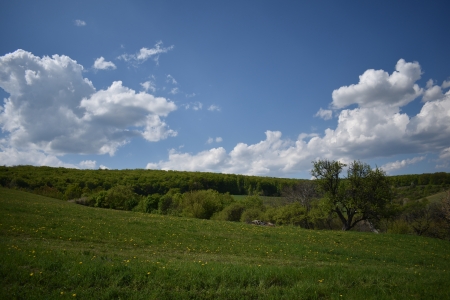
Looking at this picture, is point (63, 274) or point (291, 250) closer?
point (63, 274)

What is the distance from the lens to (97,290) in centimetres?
759

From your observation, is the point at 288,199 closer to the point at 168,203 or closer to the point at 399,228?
the point at 399,228

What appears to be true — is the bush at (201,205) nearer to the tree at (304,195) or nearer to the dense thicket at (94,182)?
the tree at (304,195)

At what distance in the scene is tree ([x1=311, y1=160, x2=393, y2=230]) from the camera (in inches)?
1441

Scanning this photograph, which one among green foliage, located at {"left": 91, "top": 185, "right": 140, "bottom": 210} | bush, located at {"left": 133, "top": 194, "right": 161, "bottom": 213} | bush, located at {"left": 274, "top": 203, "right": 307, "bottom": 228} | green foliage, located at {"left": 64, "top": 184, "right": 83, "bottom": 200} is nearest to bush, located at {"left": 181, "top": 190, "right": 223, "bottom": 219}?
bush, located at {"left": 133, "top": 194, "right": 161, "bottom": 213}

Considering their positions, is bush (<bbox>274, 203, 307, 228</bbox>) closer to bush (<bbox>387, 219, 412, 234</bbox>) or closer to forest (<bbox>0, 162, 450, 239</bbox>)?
forest (<bbox>0, 162, 450, 239</bbox>)

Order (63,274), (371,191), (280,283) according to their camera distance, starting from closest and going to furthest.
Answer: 1. (63,274)
2. (280,283)
3. (371,191)

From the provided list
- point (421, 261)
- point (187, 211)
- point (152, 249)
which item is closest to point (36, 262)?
point (152, 249)

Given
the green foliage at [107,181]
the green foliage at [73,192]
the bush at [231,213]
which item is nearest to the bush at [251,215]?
the bush at [231,213]

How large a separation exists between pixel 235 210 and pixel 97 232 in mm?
42805

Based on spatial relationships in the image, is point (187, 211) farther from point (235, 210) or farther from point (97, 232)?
point (97, 232)

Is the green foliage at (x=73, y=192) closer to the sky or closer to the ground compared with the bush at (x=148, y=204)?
closer to the sky

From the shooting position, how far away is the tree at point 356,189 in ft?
120

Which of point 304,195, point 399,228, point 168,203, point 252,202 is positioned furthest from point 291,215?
point 168,203
